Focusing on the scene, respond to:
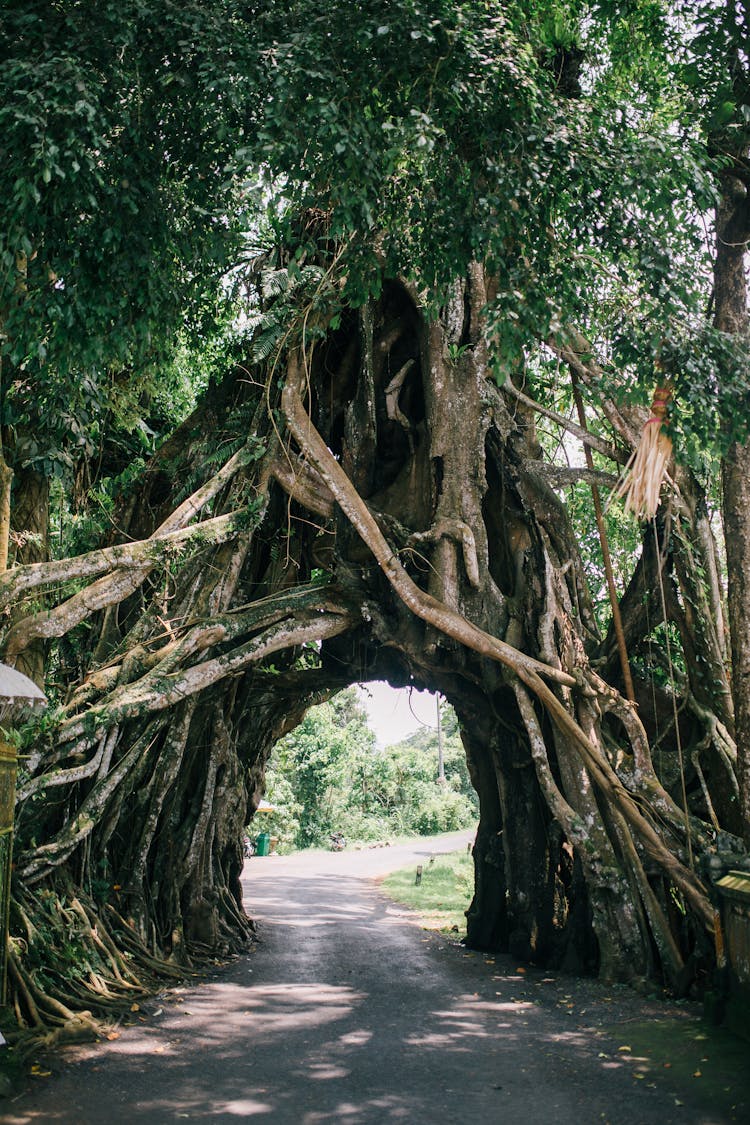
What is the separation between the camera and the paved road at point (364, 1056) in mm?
4129

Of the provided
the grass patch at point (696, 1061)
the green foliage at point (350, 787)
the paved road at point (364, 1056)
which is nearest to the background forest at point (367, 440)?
the paved road at point (364, 1056)

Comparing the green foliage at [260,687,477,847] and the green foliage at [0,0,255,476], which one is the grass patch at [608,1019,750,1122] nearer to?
the green foliage at [0,0,255,476]

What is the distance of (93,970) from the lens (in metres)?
6.12

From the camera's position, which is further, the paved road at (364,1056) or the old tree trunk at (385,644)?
the old tree trunk at (385,644)

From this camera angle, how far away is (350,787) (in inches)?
1232

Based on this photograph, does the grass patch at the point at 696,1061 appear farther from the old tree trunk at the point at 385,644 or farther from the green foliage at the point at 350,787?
the green foliage at the point at 350,787

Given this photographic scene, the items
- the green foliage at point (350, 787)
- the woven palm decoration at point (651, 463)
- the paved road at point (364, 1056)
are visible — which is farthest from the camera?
the green foliage at point (350, 787)

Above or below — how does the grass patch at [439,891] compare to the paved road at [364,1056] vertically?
below

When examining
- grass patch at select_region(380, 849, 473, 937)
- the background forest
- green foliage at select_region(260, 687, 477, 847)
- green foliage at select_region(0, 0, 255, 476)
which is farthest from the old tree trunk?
Answer: green foliage at select_region(260, 687, 477, 847)

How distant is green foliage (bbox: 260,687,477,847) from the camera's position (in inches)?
1067

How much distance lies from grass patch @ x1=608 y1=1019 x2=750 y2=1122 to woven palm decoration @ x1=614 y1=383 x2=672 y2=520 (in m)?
2.92

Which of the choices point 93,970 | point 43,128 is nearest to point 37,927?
point 93,970

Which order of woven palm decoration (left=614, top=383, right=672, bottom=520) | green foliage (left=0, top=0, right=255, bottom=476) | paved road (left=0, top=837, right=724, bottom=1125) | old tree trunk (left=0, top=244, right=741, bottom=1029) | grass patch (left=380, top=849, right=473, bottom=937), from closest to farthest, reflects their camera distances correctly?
paved road (left=0, top=837, right=724, bottom=1125) < green foliage (left=0, top=0, right=255, bottom=476) < woven palm decoration (left=614, top=383, right=672, bottom=520) < old tree trunk (left=0, top=244, right=741, bottom=1029) < grass patch (left=380, top=849, right=473, bottom=937)

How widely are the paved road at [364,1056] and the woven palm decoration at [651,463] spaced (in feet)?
10.1
